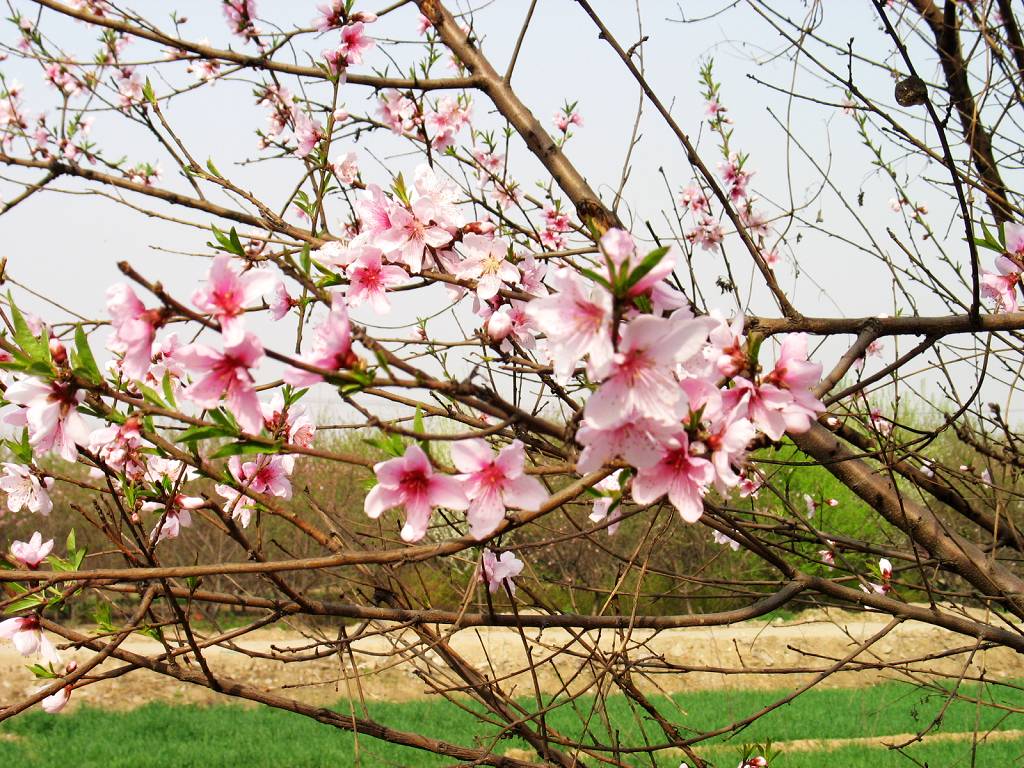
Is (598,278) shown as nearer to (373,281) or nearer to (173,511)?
(373,281)

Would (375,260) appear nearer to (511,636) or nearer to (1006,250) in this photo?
(1006,250)

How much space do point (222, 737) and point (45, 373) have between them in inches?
293

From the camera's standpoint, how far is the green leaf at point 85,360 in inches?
39.1

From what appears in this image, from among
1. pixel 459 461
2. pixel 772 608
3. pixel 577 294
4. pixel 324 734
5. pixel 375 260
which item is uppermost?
pixel 375 260

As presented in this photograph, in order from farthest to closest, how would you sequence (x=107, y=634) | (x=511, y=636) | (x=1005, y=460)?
(x=511, y=636) → (x=1005, y=460) → (x=107, y=634)

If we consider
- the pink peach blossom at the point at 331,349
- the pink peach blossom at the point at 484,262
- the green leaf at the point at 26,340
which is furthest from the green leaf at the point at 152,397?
the pink peach blossom at the point at 484,262

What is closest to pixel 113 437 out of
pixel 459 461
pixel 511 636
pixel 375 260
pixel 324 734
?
pixel 375 260

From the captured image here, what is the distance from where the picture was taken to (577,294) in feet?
2.76

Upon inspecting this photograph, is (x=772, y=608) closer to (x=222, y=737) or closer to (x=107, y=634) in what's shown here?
(x=107, y=634)

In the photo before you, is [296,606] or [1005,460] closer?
[296,606]

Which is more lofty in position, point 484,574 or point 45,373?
point 45,373

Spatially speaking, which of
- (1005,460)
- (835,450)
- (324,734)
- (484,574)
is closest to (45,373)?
(484,574)

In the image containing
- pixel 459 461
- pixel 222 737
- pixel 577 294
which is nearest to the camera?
pixel 577 294

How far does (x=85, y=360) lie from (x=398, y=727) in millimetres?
7148
